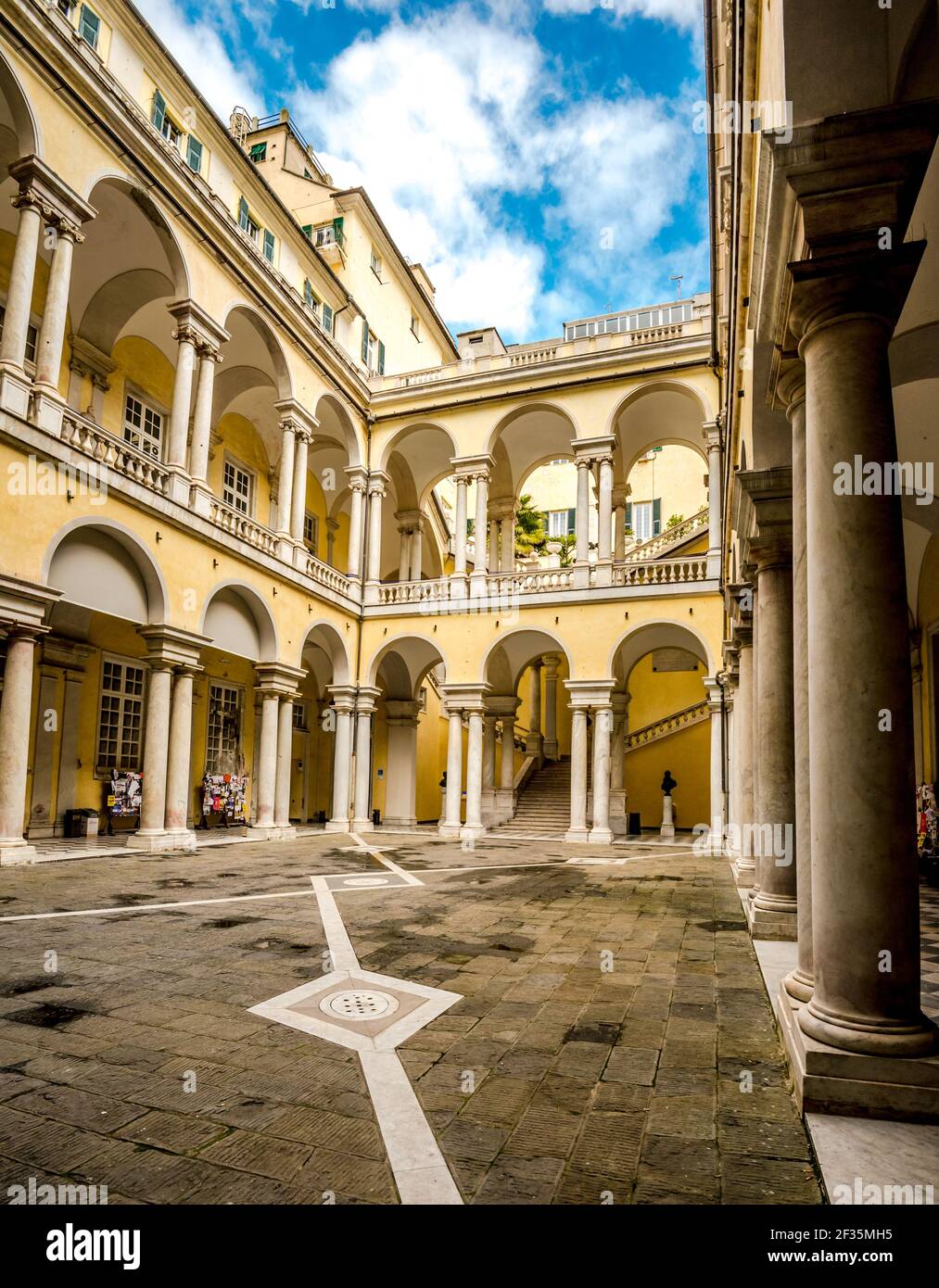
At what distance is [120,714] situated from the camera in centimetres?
1802

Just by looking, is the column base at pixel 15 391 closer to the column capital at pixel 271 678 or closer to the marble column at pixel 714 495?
the column capital at pixel 271 678

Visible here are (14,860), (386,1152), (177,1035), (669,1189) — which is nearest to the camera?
(669,1189)

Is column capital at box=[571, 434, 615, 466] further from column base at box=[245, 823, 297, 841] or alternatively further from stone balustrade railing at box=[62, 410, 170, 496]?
column base at box=[245, 823, 297, 841]

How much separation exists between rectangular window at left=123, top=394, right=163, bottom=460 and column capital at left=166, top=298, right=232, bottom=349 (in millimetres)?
2406

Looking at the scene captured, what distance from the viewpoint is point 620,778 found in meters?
23.8

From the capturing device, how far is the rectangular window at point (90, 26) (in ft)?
48.0

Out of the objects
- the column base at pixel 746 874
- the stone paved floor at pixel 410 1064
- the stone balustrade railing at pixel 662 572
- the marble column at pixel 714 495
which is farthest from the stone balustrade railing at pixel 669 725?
the stone paved floor at pixel 410 1064

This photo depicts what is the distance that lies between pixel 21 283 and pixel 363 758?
569 inches

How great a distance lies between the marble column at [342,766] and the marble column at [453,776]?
2765 millimetres

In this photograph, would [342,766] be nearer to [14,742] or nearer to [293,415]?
[293,415]

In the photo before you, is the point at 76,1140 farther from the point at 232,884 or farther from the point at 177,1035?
Answer: the point at 232,884

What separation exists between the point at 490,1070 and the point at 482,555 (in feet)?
63.0

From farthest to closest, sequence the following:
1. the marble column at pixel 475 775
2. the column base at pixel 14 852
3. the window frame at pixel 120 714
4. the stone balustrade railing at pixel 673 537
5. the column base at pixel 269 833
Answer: the stone balustrade railing at pixel 673 537 → the marble column at pixel 475 775 → the column base at pixel 269 833 → the window frame at pixel 120 714 → the column base at pixel 14 852
